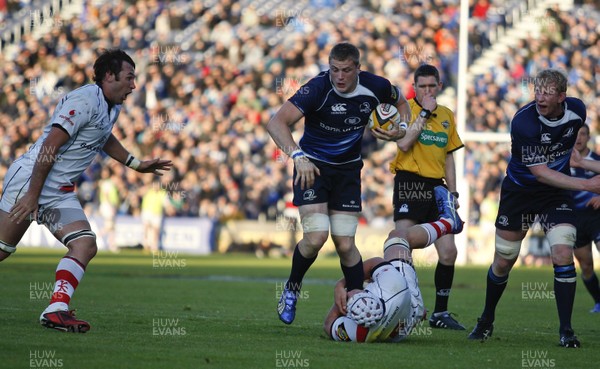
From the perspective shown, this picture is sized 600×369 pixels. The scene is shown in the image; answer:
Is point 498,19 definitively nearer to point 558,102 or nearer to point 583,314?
point 583,314

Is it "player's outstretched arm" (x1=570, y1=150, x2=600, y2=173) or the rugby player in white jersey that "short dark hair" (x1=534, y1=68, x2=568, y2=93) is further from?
the rugby player in white jersey

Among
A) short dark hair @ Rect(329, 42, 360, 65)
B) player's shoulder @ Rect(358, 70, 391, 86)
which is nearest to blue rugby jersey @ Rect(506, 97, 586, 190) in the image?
player's shoulder @ Rect(358, 70, 391, 86)

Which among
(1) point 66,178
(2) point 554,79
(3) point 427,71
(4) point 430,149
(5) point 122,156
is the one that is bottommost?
(1) point 66,178

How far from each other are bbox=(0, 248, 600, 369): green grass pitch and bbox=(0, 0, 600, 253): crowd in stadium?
37.2ft

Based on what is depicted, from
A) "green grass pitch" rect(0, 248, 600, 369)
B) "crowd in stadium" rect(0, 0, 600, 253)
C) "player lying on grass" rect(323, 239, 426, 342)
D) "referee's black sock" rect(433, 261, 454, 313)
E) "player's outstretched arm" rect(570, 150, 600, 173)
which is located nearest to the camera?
"green grass pitch" rect(0, 248, 600, 369)

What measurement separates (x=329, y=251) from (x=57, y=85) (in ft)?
36.2

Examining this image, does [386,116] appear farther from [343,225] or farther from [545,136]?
[545,136]

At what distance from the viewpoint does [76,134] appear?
8.96m

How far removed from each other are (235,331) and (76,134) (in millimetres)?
2377

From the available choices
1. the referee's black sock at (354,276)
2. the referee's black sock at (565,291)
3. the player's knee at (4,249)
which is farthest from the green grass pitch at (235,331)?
the player's knee at (4,249)

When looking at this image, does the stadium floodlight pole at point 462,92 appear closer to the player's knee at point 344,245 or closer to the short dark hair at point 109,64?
the player's knee at point 344,245

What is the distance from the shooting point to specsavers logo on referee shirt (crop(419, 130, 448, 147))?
11609mm

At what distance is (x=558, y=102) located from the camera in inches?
359

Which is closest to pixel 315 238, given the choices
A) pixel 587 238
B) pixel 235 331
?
pixel 235 331
